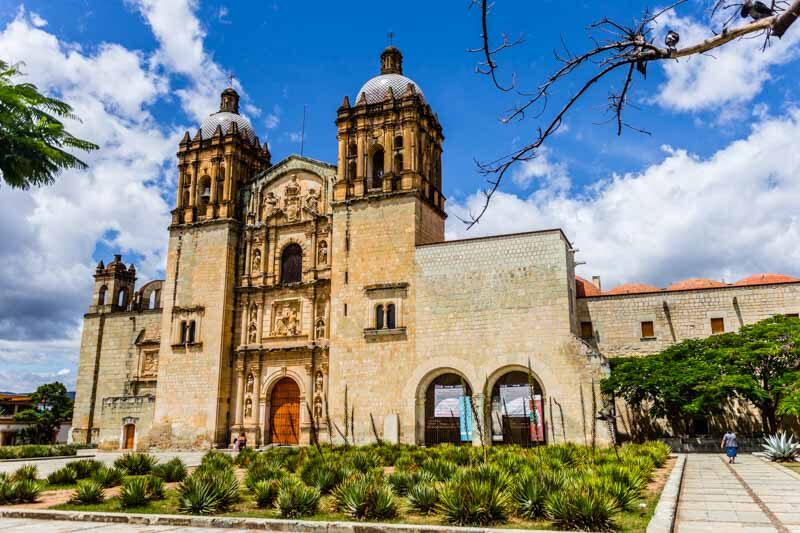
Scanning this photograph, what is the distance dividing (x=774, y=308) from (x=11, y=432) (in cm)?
4234

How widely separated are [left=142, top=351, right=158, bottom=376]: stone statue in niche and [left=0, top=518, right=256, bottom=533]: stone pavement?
25.5m

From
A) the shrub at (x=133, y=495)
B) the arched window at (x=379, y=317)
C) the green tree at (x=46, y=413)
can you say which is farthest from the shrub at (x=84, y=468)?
the green tree at (x=46, y=413)

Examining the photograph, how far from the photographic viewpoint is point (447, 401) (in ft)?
81.0

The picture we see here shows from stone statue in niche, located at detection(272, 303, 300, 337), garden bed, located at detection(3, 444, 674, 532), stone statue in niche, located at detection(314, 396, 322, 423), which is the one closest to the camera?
garden bed, located at detection(3, 444, 674, 532)

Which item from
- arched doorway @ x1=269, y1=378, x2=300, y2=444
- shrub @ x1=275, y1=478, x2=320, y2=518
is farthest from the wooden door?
shrub @ x1=275, y1=478, x2=320, y2=518

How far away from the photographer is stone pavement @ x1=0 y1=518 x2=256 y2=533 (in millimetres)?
8852

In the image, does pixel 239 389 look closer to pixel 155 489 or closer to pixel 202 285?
pixel 202 285

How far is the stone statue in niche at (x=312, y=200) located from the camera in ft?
99.3

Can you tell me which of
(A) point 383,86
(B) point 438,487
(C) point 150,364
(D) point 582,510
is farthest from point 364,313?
(D) point 582,510

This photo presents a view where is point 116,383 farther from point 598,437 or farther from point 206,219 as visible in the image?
point 598,437

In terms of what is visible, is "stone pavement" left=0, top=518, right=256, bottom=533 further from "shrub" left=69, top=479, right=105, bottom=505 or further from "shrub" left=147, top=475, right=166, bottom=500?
"shrub" left=147, top=475, right=166, bottom=500

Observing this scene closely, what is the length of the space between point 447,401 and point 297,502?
1527 cm

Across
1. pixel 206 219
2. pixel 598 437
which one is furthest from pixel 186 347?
pixel 598 437

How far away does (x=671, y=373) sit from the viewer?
21281 mm
